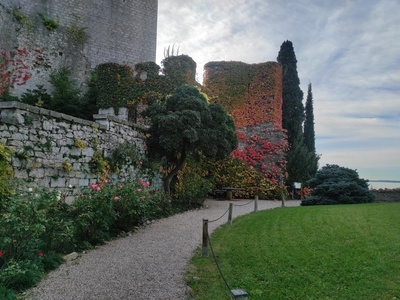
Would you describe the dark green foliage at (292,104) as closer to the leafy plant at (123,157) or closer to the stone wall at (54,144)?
the leafy plant at (123,157)

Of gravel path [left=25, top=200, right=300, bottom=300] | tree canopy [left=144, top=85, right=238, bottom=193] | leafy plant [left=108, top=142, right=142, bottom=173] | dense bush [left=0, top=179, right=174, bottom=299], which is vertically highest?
tree canopy [left=144, top=85, right=238, bottom=193]

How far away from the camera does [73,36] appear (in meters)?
18.4

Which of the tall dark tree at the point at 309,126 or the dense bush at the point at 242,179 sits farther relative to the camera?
the tall dark tree at the point at 309,126

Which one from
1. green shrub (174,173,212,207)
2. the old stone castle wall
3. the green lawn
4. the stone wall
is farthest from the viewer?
the old stone castle wall

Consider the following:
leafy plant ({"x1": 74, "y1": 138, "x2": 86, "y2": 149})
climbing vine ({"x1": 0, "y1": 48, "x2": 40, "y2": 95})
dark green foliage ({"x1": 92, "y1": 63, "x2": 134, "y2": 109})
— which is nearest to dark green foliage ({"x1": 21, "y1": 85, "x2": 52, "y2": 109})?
climbing vine ({"x1": 0, "y1": 48, "x2": 40, "y2": 95})

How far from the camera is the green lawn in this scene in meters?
Result: 3.99

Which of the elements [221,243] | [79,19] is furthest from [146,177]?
[79,19]

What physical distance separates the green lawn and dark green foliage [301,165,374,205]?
529cm

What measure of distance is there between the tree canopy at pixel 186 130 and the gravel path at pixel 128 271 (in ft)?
13.1

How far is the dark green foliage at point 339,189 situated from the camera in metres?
13.2

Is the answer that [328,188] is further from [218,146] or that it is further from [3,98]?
[3,98]

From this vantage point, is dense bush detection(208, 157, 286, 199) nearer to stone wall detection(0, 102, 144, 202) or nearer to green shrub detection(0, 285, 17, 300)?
stone wall detection(0, 102, 144, 202)

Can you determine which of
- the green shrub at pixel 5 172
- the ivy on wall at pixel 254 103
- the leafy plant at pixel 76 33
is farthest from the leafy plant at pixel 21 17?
the green shrub at pixel 5 172

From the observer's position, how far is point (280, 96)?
18.2 m
